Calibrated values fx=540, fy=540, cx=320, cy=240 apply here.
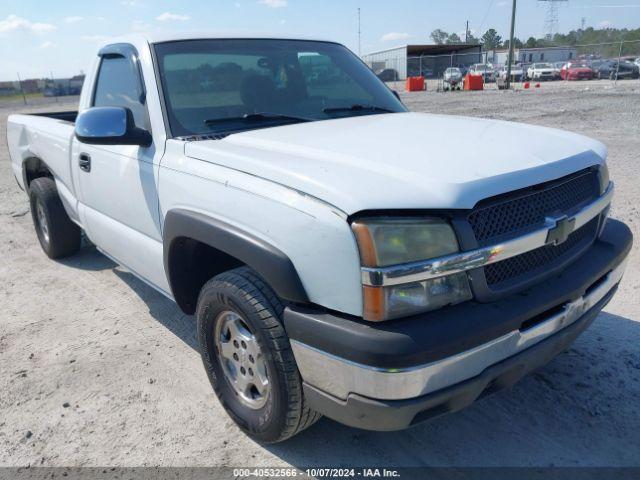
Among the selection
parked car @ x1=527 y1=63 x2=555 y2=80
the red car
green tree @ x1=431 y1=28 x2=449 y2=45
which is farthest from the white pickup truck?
green tree @ x1=431 y1=28 x2=449 y2=45

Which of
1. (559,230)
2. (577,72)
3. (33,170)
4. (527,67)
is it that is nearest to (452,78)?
(577,72)

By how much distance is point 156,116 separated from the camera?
9.47 feet

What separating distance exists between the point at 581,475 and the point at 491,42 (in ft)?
332

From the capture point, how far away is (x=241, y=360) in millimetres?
2502

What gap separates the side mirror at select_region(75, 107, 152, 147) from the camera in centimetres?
278

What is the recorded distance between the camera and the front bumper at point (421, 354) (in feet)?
5.90

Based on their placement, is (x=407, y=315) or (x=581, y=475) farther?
(x=581, y=475)

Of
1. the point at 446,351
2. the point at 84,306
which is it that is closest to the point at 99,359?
the point at 84,306

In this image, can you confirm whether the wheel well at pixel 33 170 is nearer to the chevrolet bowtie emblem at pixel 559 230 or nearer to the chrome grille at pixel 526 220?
the chrome grille at pixel 526 220

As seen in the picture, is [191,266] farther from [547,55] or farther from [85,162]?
[547,55]

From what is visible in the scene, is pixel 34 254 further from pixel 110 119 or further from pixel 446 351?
pixel 446 351

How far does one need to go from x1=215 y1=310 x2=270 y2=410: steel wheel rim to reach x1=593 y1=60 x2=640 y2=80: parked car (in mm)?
29892

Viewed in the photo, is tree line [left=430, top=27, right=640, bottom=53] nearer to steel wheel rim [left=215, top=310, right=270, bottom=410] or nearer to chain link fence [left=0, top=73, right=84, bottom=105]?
chain link fence [left=0, top=73, right=84, bottom=105]

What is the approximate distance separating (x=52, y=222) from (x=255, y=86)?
2.68 metres
